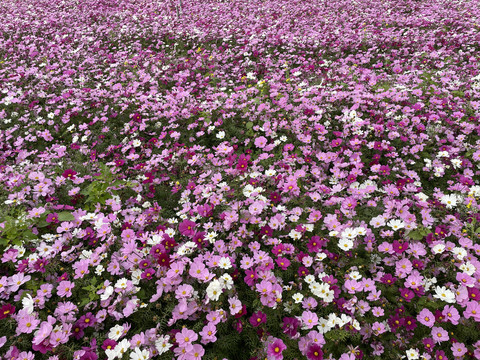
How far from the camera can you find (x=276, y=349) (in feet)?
6.43

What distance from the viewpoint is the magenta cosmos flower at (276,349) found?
194 cm

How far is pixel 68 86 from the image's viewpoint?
22.8 ft

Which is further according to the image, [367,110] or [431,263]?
[367,110]

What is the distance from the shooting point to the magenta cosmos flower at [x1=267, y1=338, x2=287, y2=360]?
194 cm

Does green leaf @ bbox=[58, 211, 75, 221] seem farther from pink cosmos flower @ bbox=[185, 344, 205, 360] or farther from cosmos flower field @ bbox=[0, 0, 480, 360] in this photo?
pink cosmos flower @ bbox=[185, 344, 205, 360]

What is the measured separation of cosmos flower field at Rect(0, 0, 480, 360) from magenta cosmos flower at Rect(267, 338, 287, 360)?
10 cm

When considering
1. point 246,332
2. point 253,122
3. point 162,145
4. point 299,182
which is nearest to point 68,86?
point 162,145

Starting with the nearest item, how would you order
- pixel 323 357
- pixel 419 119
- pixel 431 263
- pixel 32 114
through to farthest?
pixel 323 357 < pixel 431 263 < pixel 419 119 < pixel 32 114

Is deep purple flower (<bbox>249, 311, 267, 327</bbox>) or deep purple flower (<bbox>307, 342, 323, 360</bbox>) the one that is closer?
deep purple flower (<bbox>307, 342, 323, 360</bbox>)

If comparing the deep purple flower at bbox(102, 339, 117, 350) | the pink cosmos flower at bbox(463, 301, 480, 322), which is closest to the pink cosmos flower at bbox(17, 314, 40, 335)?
the deep purple flower at bbox(102, 339, 117, 350)

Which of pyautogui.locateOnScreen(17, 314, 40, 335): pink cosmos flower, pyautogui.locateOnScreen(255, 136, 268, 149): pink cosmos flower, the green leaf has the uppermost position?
the green leaf

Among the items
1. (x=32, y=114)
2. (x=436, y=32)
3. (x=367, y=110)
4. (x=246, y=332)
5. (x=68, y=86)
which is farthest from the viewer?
→ (x=436, y=32)

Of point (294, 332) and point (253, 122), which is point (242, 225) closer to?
point (294, 332)

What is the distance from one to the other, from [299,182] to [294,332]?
1875 mm
